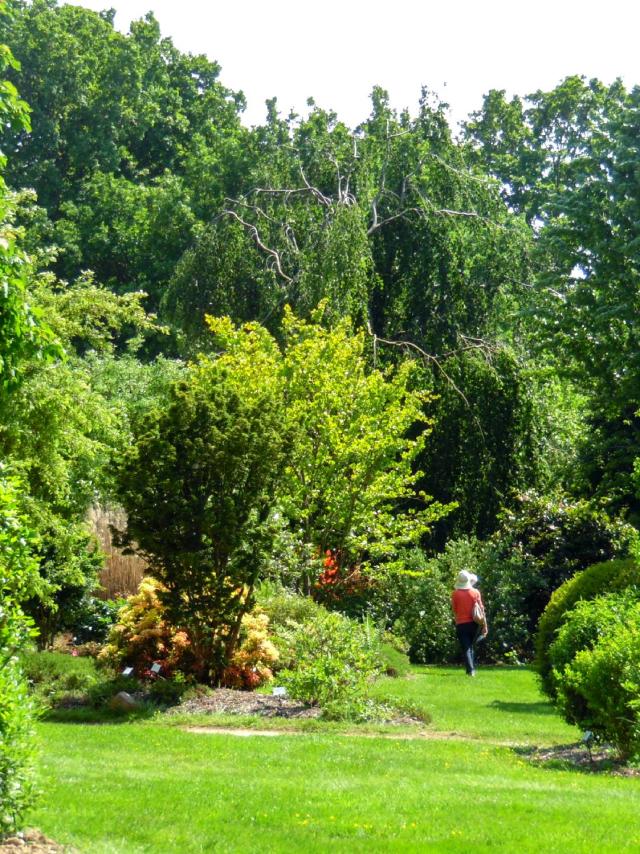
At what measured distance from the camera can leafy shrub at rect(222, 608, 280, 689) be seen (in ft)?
47.6

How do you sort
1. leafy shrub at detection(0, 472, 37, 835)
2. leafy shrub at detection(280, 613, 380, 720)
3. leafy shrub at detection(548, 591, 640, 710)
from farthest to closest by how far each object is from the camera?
leafy shrub at detection(280, 613, 380, 720), leafy shrub at detection(548, 591, 640, 710), leafy shrub at detection(0, 472, 37, 835)

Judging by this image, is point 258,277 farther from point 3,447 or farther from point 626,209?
point 3,447

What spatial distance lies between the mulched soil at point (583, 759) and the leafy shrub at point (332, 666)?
2.42 meters

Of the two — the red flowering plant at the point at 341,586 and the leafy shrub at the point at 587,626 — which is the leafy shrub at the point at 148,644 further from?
the red flowering plant at the point at 341,586

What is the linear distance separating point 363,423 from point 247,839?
1390 cm

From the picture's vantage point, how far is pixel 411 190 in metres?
26.5

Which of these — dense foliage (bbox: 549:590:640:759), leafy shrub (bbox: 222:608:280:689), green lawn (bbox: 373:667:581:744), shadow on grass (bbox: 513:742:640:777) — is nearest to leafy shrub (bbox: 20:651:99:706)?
leafy shrub (bbox: 222:608:280:689)

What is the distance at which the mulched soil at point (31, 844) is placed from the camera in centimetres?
614

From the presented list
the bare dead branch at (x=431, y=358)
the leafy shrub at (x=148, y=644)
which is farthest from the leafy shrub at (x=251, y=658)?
the bare dead branch at (x=431, y=358)

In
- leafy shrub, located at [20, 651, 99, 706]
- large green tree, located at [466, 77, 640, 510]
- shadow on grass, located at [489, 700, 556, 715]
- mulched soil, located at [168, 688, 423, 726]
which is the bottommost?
shadow on grass, located at [489, 700, 556, 715]

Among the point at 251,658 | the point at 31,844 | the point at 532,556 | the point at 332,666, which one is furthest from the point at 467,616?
the point at 31,844

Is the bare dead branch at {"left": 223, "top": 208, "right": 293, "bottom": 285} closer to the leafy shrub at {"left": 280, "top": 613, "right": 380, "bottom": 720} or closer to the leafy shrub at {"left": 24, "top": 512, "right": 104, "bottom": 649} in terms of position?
the leafy shrub at {"left": 24, "top": 512, "right": 104, "bottom": 649}

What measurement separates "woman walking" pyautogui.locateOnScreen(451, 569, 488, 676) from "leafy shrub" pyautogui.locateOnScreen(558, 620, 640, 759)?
732 centimetres

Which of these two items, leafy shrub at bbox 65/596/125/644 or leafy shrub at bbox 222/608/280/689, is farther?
leafy shrub at bbox 65/596/125/644
